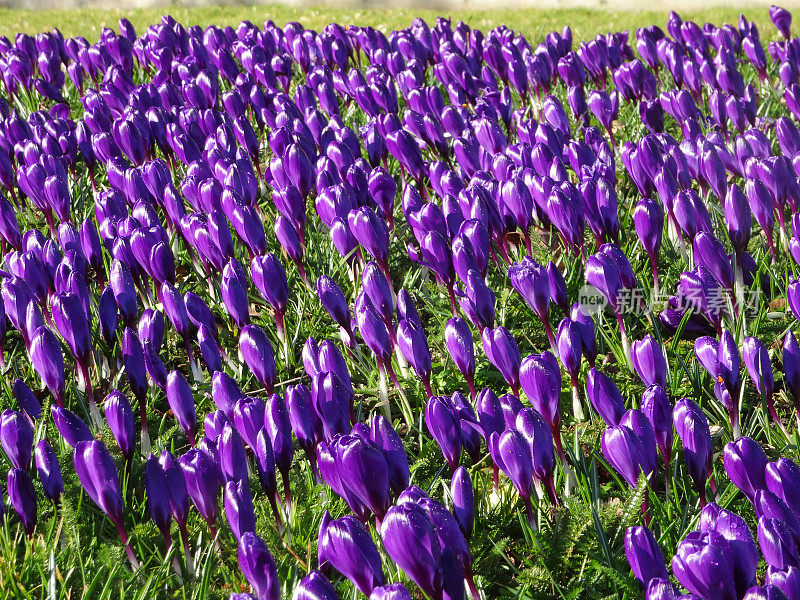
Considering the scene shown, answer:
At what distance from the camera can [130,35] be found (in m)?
7.33

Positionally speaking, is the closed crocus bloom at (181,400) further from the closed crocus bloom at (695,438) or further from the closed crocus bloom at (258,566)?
the closed crocus bloom at (695,438)

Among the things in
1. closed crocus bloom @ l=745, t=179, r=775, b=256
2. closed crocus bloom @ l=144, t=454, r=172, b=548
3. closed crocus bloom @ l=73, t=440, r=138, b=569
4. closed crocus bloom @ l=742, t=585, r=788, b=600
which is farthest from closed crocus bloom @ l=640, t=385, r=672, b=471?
closed crocus bloom @ l=745, t=179, r=775, b=256

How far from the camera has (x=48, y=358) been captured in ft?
9.04

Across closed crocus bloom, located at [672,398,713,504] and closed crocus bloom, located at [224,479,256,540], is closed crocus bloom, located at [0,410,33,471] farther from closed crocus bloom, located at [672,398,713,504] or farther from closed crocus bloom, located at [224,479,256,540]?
closed crocus bloom, located at [672,398,713,504]

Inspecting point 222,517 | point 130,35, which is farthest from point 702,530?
point 130,35

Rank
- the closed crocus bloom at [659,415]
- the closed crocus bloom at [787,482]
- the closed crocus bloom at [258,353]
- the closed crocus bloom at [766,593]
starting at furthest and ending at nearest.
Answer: the closed crocus bloom at [258,353] < the closed crocus bloom at [659,415] < the closed crocus bloom at [787,482] < the closed crocus bloom at [766,593]

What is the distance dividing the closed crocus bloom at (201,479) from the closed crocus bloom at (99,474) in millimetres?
176

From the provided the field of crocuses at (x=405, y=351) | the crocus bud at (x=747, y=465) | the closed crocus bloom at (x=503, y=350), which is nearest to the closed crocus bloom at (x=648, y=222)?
the field of crocuses at (x=405, y=351)

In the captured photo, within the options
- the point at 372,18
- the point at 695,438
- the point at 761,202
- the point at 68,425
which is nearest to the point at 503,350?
the point at 695,438

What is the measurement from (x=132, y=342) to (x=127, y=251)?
0.70 meters

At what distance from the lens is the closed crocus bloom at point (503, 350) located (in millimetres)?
2600

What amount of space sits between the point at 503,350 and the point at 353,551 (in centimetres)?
100

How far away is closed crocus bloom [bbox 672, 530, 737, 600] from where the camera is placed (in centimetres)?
161

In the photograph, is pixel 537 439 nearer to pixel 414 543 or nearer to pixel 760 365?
pixel 414 543
